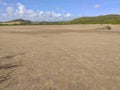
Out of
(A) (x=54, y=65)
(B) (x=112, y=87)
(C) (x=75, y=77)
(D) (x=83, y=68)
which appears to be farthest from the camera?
(A) (x=54, y=65)

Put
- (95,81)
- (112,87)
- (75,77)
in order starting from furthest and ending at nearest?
(75,77) < (95,81) < (112,87)

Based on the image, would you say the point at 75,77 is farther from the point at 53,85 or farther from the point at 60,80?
the point at 53,85

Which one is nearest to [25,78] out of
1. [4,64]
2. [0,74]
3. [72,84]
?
[0,74]

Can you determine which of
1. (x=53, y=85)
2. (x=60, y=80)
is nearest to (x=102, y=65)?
(x=60, y=80)

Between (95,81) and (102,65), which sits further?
(102,65)

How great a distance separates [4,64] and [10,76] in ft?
8.17

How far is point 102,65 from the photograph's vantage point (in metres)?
11.1

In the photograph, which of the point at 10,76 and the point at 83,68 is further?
the point at 83,68

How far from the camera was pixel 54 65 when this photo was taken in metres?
11.2

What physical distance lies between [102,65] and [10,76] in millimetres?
5662

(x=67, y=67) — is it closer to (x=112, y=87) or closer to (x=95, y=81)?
(x=95, y=81)

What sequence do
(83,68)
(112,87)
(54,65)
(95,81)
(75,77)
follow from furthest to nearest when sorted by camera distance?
(54,65)
(83,68)
(75,77)
(95,81)
(112,87)

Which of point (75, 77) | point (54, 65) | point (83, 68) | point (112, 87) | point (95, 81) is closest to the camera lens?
point (112, 87)

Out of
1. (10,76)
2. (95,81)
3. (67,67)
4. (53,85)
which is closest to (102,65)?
(67,67)
